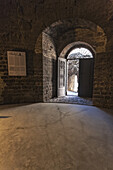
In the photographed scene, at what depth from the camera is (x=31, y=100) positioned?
439cm

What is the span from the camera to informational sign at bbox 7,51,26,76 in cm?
406

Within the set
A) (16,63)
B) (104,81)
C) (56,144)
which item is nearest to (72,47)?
(104,81)

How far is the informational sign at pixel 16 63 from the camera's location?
13.3ft

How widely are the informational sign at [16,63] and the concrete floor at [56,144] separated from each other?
7.28 feet

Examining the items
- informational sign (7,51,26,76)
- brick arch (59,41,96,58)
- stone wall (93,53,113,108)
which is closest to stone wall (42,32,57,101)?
brick arch (59,41,96,58)

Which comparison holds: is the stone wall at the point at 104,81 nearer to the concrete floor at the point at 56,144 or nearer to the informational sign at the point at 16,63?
the concrete floor at the point at 56,144

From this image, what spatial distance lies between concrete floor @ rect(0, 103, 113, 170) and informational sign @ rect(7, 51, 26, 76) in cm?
222

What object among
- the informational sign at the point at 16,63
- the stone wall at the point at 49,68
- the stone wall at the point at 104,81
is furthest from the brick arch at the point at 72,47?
the informational sign at the point at 16,63

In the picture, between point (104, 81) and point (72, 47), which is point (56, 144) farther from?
point (72, 47)

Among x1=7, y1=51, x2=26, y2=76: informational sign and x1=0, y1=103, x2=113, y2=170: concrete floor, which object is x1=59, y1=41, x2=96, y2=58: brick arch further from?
x1=0, y1=103, x2=113, y2=170: concrete floor

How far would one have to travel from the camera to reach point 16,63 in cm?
413

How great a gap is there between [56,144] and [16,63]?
11.9 feet

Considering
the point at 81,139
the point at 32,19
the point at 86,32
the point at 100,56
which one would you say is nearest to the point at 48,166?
the point at 81,139

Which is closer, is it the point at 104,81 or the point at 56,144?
the point at 56,144
